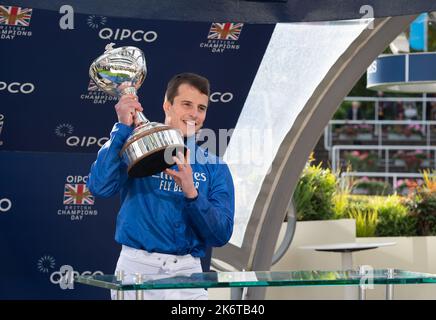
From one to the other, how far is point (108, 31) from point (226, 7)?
1.00 m

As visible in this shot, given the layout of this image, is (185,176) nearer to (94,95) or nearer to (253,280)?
(253,280)

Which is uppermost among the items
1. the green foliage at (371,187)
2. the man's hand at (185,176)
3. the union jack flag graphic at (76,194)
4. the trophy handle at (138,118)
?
the green foliage at (371,187)

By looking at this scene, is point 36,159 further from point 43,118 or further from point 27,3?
point 27,3

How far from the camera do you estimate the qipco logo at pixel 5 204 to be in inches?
242

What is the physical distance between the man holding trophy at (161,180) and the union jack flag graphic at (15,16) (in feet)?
5.37

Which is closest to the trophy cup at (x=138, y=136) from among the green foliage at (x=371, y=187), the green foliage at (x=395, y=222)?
the green foliage at (x=395, y=222)

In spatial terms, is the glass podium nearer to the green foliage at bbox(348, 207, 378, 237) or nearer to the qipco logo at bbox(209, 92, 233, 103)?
the qipco logo at bbox(209, 92, 233, 103)

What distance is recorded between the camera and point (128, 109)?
4.34 m

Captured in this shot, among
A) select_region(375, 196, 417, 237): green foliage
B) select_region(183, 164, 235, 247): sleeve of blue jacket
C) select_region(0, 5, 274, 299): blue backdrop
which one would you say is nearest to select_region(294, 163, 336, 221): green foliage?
select_region(375, 196, 417, 237): green foliage

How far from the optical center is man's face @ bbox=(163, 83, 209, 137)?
4488 millimetres

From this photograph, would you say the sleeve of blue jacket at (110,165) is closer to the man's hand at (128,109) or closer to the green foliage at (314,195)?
the man's hand at (128,109)

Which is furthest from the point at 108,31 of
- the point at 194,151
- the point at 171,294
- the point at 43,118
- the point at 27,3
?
the point at 171,294

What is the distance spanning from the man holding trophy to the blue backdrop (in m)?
1.72

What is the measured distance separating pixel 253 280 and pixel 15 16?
9.93 ft
